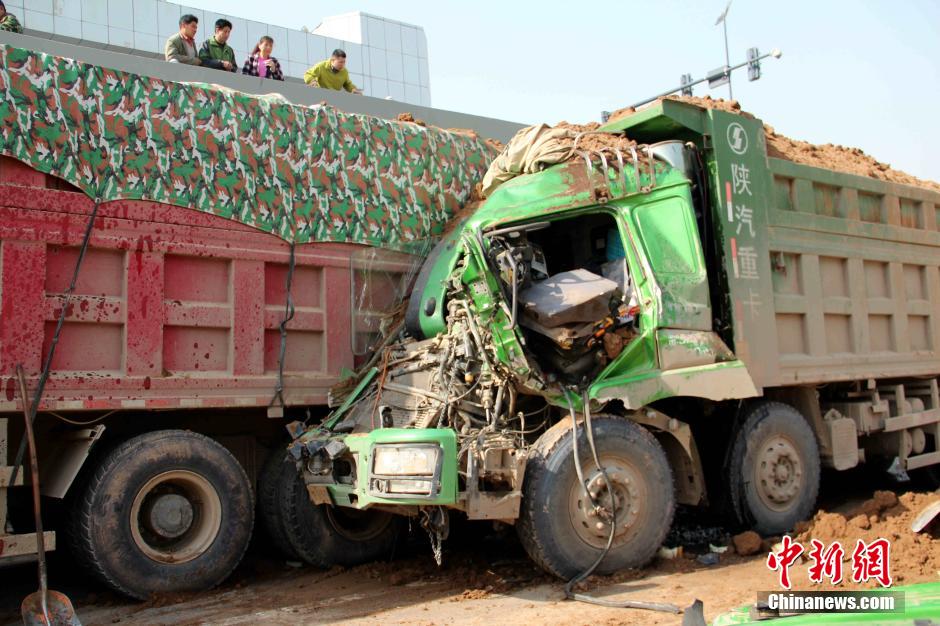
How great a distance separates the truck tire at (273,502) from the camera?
627cm

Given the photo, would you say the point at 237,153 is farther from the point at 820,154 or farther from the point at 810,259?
the point at 820,154

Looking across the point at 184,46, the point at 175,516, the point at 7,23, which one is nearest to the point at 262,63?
the point at 184,46

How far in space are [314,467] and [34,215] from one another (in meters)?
2.34

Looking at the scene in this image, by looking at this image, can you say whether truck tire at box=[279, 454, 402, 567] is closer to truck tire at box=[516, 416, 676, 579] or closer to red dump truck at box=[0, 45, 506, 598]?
red dump truck at box=[0, 45, 506, 598]

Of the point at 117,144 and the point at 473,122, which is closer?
the point at 117,144

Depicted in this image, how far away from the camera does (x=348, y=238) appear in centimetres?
677

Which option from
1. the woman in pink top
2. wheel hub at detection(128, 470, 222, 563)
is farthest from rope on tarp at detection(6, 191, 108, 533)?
the woman in pink top

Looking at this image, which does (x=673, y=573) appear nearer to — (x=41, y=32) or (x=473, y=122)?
(x=473, y=122)

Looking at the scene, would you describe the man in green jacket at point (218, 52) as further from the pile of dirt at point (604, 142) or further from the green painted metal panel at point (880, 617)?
the green painted metal panel at point (880, 617)

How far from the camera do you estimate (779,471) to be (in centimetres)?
698

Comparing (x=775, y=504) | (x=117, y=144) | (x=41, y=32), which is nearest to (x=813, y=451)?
(x=775, y=504)

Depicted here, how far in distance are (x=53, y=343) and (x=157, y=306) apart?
68cm

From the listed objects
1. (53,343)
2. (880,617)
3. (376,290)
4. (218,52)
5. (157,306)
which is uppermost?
(218,52)

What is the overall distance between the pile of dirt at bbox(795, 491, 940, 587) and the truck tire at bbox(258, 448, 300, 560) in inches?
144
